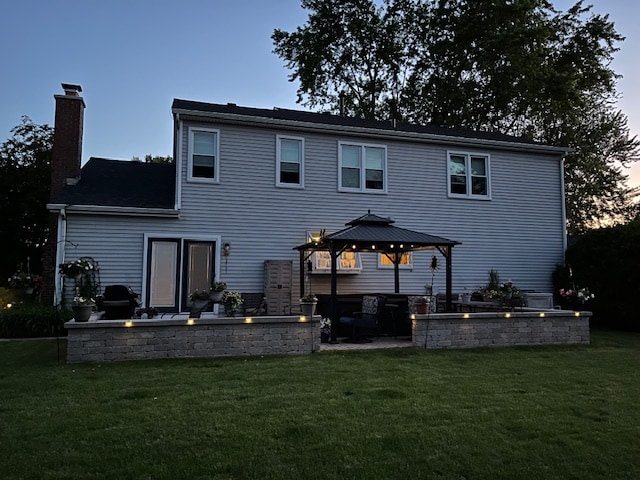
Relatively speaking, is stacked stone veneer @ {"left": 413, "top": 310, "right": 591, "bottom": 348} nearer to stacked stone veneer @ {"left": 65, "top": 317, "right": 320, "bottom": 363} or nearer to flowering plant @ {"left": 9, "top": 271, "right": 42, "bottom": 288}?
stacked stone veneer @ {"left": 65, "top": 317, "right": 320, "bottom": 363}

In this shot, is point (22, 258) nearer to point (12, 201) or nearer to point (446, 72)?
point (12, 201)

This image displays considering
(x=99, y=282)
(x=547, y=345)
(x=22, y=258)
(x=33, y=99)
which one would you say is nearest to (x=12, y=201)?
(x=22, y=258)

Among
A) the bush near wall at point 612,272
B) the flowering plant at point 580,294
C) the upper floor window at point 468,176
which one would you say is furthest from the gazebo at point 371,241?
the bush near wall at point 612,272

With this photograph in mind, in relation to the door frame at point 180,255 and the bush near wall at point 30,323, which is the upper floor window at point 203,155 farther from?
the bush near wall at point 30,323

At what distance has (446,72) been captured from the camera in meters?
25.0

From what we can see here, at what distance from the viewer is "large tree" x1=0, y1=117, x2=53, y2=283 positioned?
1934 centimetres

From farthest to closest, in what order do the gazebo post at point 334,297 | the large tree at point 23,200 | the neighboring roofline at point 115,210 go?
the large tree at point 23,200
the neighboring roofline at point 115,210
the gazebo post at point 334,297

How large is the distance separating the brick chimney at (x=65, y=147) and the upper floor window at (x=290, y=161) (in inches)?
219

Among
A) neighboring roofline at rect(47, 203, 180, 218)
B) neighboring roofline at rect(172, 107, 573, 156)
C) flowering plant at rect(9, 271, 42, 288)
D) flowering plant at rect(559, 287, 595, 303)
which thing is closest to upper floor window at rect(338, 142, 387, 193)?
neighboring roofline at rect(172, 107, 573, 156)

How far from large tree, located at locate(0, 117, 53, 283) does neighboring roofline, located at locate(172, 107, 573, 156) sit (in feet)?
37.6

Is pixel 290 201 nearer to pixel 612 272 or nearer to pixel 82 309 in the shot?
pixel 82 309

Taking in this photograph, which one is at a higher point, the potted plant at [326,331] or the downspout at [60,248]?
the downspout at [60,248]

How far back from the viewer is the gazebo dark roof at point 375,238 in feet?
31.5

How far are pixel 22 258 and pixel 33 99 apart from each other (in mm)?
7074
